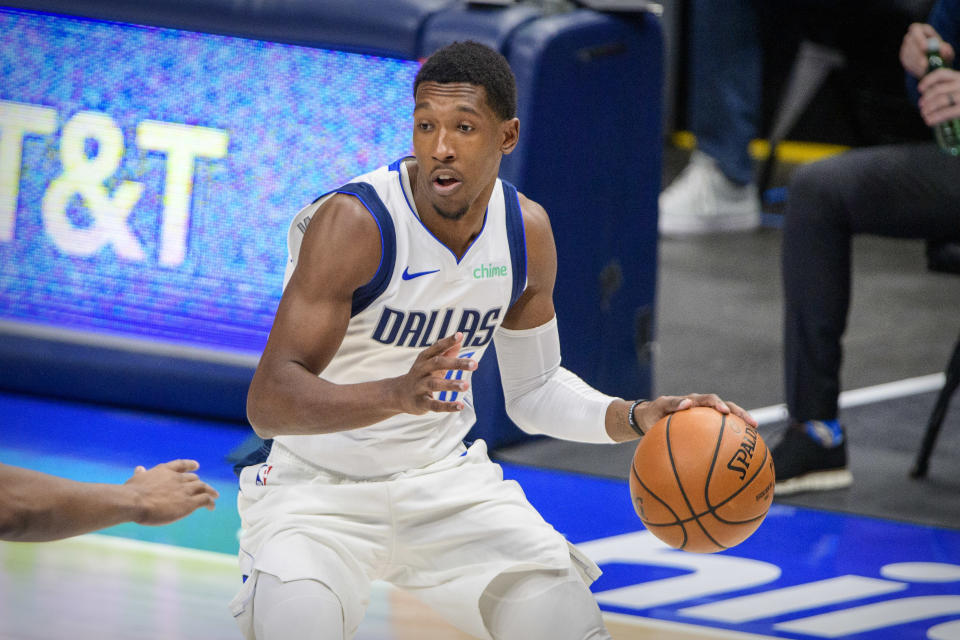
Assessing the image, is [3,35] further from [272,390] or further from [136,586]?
[272,390]

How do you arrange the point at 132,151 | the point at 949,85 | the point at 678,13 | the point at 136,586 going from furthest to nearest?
1. the point at 678,13
2. the point at 132,151
3. the point at 949,85
4. the point at 136,586

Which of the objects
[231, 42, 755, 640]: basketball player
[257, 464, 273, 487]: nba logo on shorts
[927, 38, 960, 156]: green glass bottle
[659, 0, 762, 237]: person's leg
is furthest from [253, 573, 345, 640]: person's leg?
[659, 0, 762, 237]: person's leg

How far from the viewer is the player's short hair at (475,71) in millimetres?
2701

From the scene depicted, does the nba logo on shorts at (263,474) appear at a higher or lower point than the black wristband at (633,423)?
lower

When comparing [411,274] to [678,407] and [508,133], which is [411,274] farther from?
[678,407]

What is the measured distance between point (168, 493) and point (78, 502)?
0.20 metres

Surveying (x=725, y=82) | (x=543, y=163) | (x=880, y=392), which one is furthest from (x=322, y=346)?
(x=725, y=82)

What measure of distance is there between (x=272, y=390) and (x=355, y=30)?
7.11 ft

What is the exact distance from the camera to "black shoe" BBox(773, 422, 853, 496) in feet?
14.3

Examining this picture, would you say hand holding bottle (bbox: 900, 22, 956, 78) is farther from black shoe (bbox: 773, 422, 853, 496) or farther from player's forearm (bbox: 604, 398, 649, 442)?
player's forearm (bbox: 604, 398, 649, 442)

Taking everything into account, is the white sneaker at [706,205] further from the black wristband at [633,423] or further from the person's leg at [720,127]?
Answer: the black wristband at [633,423]

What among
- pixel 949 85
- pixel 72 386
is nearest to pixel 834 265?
pixel 949 85

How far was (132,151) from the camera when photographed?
465 centimetres

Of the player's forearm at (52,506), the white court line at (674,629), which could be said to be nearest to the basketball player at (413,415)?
the player's forearm at (52,506)
